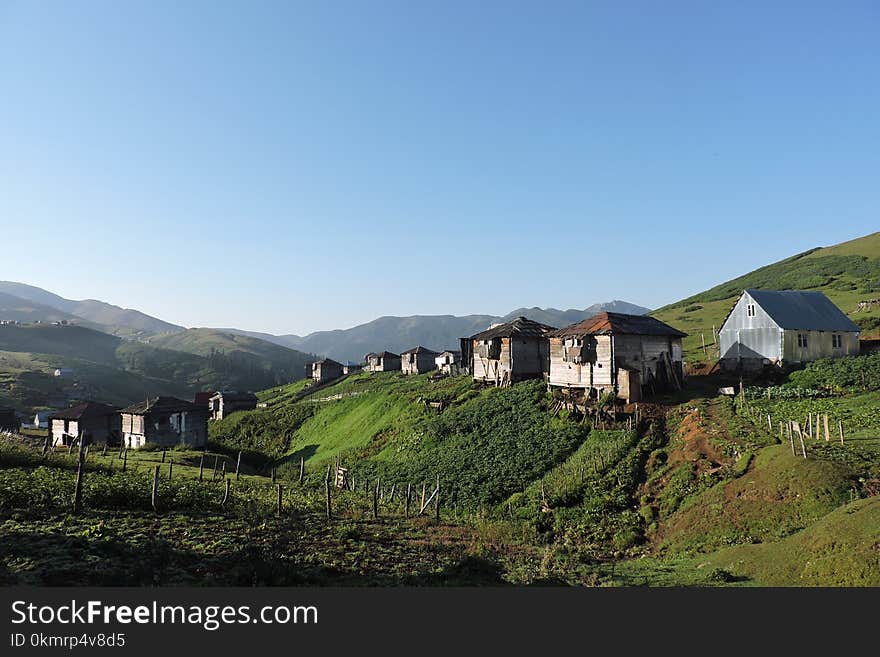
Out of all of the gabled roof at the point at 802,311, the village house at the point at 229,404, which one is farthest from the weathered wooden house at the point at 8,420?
the gabled roof at the point at 802,311

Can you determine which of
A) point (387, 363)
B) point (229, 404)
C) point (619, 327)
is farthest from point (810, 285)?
point (229, 404)

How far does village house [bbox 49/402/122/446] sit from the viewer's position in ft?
192

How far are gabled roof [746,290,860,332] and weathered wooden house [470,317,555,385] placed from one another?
20810mm

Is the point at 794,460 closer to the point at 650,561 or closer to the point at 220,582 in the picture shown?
the point at 650,561

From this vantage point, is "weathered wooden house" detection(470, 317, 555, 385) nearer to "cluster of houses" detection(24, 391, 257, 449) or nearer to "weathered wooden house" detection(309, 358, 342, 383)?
"cluster of houses" detection(24, 391, 257, 449)

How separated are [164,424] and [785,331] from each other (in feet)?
203

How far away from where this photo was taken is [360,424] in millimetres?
59469

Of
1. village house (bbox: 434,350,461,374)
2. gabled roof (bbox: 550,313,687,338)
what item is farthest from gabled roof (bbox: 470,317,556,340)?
village house (bbox: 434,350,461,374)

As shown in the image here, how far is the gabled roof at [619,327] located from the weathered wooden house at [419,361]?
188 ft

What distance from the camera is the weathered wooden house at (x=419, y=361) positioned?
103 metres

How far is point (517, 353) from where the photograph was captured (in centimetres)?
5675

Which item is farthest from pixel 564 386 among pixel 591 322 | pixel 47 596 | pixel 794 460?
pixel 47 596

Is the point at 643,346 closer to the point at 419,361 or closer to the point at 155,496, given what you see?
the point at 155,496

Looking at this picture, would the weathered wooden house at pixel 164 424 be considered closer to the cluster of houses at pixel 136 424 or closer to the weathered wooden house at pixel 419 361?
the cluster of houses at pixel 136 424
